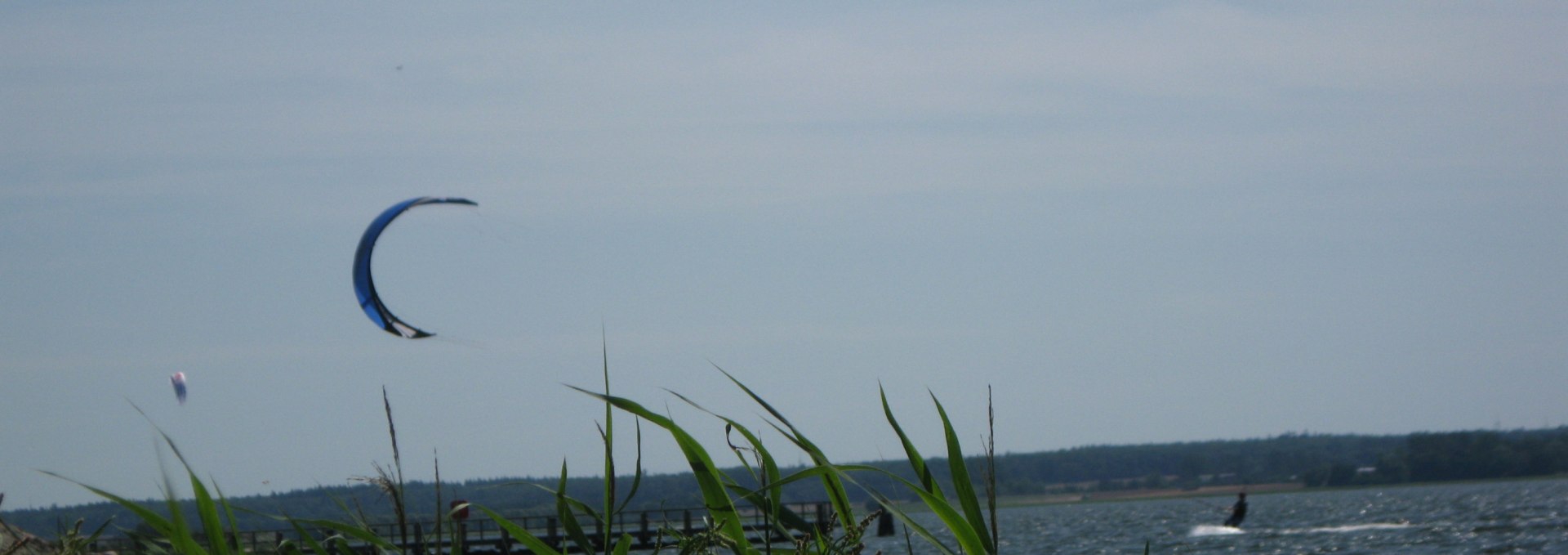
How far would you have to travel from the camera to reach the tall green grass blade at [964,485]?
2.29m

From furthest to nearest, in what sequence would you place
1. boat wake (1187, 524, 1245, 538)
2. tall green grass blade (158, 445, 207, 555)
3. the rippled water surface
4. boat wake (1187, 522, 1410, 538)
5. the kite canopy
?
1. boat wake (1187, 524, 1245, 538)
2. boat wake (1187, 522, 1410, 538)
3. the rippled water surface
4. the kite canopy
5. tall green grass blade (158, 445, 207, 555)

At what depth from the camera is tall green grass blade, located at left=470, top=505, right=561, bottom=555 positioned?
91.3 inches

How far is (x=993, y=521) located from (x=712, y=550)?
Answer: 488 millimetres

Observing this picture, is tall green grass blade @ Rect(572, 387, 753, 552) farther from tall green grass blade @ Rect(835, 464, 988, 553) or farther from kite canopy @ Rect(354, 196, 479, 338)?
kite canopy @ Rect(354, 196, 479, 338)

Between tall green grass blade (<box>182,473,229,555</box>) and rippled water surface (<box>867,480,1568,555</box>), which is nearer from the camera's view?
tall green grass blade (<box>182,473,229,555</box>)

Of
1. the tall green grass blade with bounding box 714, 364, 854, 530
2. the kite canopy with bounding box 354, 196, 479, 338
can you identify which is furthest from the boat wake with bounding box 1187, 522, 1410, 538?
the tall green grass blade with bounding box 714, 364, 854, 530

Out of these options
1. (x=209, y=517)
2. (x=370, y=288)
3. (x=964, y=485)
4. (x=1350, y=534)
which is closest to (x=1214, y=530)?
(x=1350, y=534)

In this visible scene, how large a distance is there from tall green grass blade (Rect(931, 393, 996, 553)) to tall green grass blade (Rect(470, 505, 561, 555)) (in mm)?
669

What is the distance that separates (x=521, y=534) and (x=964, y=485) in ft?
2.45

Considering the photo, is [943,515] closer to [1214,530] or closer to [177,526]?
[177,526]

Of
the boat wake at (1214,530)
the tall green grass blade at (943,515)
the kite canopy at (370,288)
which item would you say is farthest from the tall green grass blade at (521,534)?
the boat wake at (1214,530)

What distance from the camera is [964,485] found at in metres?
2.32

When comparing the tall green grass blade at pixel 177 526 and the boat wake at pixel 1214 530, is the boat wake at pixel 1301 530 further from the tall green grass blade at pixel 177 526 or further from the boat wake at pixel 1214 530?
the tall green grass blade at pixel 177 526

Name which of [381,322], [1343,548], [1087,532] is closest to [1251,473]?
[1087,532]
